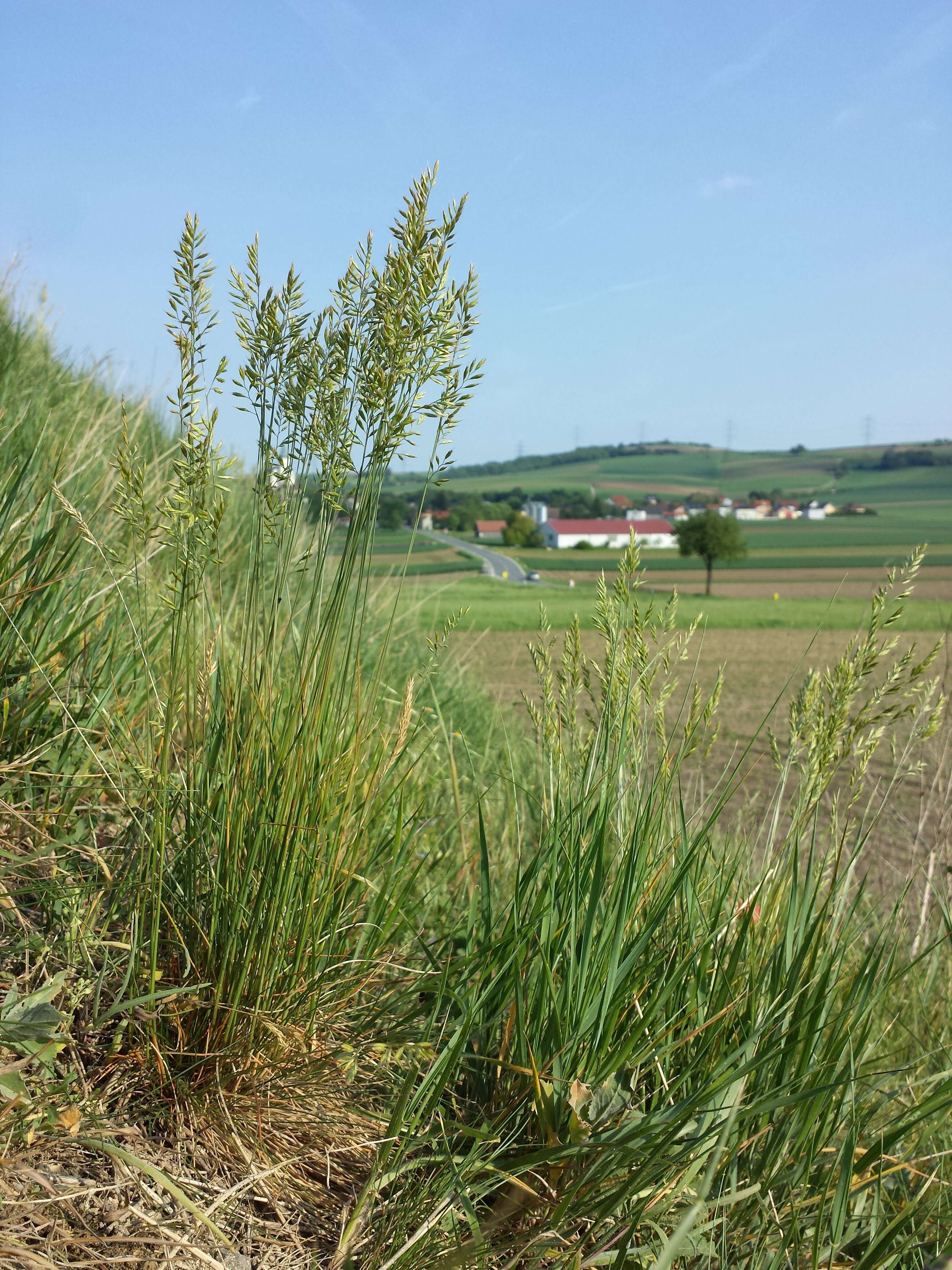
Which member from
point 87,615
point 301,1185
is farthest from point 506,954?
point 87,615

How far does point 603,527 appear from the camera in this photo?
75.9m

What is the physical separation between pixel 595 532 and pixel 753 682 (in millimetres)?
55420

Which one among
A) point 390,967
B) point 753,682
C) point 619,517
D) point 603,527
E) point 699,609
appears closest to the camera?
point 390,967

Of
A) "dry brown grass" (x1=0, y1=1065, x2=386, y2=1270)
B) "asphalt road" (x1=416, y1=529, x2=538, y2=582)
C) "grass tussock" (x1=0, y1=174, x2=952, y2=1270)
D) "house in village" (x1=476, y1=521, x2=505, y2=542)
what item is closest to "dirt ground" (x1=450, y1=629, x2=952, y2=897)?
"grass tussock" (x1=0, y1=174, x2=952, y2=1270)

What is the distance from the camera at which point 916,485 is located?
101 metres

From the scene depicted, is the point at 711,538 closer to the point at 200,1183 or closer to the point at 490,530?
the point at 490,530

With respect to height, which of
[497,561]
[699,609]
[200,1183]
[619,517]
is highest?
[619,517]

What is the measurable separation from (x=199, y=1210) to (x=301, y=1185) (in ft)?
0.77

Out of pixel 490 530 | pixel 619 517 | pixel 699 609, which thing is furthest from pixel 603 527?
pixel 699 609

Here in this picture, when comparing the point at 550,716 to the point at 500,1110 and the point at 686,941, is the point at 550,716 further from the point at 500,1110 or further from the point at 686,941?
the point at 500,1110

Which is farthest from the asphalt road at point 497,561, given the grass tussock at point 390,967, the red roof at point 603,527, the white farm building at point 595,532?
the grass tussock at point 390,967

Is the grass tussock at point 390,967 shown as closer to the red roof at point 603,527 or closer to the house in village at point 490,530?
the red roof at point 603,527

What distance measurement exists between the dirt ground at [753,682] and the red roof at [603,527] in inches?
1616

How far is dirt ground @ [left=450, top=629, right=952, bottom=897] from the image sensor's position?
3105mm
